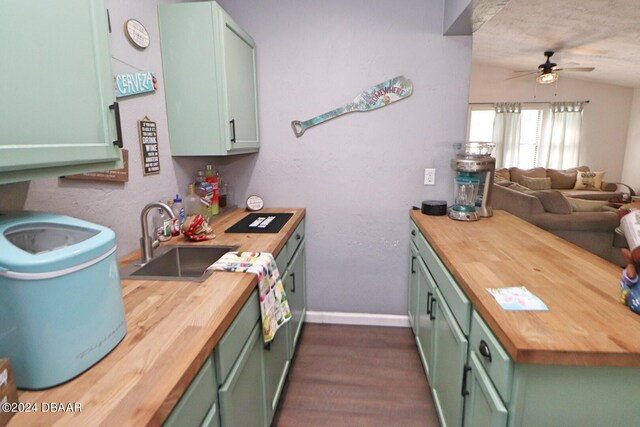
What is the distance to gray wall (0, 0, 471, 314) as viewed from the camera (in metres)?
2.36

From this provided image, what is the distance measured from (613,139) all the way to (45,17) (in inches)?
405

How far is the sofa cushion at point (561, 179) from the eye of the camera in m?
7.45

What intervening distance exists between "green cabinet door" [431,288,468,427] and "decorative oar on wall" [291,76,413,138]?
1.35 m

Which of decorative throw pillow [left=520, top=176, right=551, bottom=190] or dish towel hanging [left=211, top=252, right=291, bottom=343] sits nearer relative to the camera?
dish towel hanging [left=211, top=252, right=291, bottom=343]

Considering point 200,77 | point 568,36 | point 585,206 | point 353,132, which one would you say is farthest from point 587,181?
point 200,77

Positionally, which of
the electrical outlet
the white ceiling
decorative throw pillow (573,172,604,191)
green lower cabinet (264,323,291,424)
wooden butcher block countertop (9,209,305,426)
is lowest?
green lower cabinet (264,323,291,424)

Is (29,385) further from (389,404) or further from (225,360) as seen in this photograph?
(389,404)

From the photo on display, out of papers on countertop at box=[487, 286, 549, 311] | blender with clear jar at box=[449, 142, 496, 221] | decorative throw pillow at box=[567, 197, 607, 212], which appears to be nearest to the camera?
papers on countertop at box=[487, 286, 549, 311]

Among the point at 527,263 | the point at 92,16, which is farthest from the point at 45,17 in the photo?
the point at 527,263

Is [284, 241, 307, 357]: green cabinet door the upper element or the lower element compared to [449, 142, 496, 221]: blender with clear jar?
lower

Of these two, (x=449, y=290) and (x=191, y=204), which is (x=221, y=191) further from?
(x=449, y=290)

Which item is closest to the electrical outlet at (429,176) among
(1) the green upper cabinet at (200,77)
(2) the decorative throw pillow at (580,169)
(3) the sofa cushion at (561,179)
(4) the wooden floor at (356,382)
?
(4) the wooden floor at (356,382)

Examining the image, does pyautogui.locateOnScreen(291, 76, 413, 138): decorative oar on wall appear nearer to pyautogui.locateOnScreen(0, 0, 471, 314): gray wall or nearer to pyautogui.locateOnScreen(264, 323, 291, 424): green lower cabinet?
pyautogui.locateOnScreen(0, 0, 471, 314): gray wall

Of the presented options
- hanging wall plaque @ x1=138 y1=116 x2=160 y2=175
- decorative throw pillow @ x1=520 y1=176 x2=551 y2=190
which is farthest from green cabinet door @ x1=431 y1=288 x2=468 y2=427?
→ decorative throw pillow @ x1=520 y1=176 x2=551 y2=190
